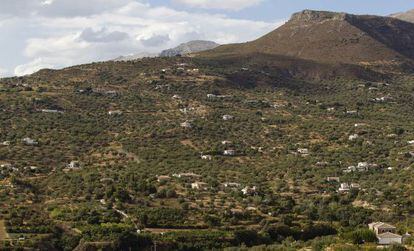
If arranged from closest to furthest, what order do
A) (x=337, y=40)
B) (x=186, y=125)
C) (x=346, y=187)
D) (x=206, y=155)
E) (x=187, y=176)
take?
1. (x=346, y=187)
2. (x=187, y=176)
3. (x=206, y=155)
4. (x=186, y=125)
5. (x=337, y=40)

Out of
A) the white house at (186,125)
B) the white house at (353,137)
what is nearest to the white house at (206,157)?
the white house at (186,125)

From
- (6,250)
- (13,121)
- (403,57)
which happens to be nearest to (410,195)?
(6,250)

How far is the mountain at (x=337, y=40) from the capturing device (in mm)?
144250

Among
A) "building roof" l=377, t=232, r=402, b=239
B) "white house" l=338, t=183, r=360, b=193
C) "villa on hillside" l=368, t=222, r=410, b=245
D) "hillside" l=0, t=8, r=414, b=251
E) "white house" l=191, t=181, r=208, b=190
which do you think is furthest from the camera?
"white house" l=338, t=183, r=360, b=193

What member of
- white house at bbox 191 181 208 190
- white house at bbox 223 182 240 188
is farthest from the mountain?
white house at bbox 191 181 208 190

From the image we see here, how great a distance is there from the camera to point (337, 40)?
151125mm

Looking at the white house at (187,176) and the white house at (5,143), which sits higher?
the white house at (5,143)

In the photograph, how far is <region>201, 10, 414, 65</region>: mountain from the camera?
144250 millimetres

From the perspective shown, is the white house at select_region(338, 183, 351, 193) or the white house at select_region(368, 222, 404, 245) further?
the white house at select_region(338, 183, 351, 193)

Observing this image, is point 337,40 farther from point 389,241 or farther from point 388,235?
point 389,241

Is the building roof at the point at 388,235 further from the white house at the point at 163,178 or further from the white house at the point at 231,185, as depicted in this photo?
the white house at the point at 163,178

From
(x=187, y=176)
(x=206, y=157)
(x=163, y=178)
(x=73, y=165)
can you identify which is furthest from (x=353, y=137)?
(x=73, y=165)

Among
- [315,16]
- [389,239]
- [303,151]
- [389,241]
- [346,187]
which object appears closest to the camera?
[389,241]

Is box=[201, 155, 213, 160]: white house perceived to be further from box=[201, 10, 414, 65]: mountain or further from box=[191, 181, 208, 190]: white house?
box=[201, 10, 414, 65]: mountain
